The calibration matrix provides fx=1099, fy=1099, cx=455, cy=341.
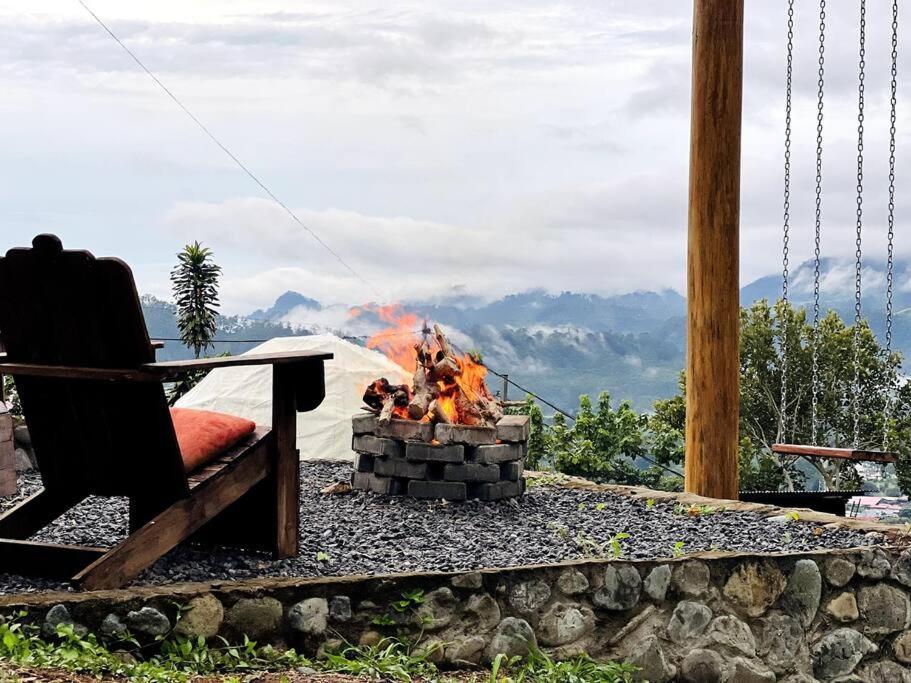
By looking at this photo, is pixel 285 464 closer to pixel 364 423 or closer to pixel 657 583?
Answer: pixel 364 423

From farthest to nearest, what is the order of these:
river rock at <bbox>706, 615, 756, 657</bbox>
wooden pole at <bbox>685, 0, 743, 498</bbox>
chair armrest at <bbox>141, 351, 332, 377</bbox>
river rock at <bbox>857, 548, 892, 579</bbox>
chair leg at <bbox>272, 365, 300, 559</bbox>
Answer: wooden pole at <bbox>685, 0, 743, 498</bbox> < river rock at <bbox>857, 548, 892, 579</bbox> < river rock at <bbox>706, 615, 756, 657</bbox> < chair leg at <bbox>272, 365, 300, 559</bbox> < chair armrest at <bbox>141, 351, 332, 377</bbox>

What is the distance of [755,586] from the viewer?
4750 mm

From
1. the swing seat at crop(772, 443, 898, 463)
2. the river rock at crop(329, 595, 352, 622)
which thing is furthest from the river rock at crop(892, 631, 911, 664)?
the river rock at crop(329, 595, 352, 622)

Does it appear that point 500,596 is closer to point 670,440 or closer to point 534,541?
point 534,541

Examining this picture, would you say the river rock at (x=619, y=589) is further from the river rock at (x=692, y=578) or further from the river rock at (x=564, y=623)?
the river rock at (x=692, y=578)

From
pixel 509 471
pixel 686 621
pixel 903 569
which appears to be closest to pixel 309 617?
pixel 686 621

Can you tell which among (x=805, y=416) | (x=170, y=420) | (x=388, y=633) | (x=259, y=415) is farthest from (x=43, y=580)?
(x=805, y=416)

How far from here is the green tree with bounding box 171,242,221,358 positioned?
1188cm

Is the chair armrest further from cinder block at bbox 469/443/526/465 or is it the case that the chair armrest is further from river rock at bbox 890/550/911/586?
river rock at bbox 890/550/911/586

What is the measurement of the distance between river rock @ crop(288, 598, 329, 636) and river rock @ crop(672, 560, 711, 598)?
1.50 m

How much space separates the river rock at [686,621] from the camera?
15.1ft

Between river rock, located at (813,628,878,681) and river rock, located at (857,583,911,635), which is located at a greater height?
river rock, located at (857,583,911,635)

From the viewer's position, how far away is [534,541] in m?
4.93

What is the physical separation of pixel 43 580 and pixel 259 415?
4958mm
